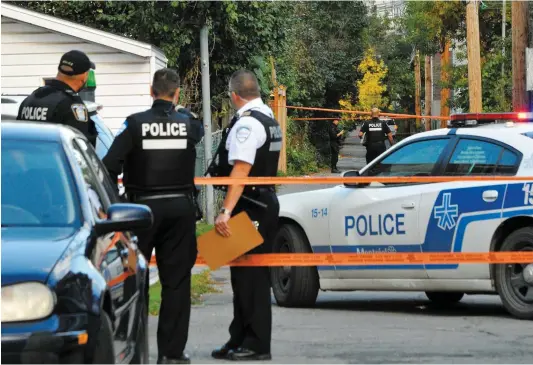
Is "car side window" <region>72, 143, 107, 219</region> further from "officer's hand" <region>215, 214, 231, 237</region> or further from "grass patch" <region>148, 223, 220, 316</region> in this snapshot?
"grass patch" <region>148, 223, 220, 316</region>

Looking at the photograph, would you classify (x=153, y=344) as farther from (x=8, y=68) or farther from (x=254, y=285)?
(x=8, y=68)

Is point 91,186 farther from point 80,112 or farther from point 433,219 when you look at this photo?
point 433,219

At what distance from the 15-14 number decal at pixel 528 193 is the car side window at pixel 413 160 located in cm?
107

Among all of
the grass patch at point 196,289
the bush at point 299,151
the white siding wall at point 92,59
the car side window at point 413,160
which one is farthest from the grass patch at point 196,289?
the bush at point 299,151

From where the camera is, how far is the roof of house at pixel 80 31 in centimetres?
2092

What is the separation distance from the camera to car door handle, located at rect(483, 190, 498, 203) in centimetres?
1090

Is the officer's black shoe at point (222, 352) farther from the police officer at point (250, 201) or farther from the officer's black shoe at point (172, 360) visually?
the officer's black shoe at point (172, 360)

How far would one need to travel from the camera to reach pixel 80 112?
9.19 m

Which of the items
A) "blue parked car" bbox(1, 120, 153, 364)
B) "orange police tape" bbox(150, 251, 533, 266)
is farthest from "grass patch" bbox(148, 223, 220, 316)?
"blue parked car" bbox(1, 120, 153, 364)

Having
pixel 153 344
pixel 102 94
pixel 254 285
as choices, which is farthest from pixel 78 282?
pixel 102 94

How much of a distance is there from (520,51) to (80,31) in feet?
24.1

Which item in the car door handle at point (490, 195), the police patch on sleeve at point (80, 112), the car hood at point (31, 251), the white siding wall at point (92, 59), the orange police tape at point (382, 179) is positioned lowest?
the car door handle at point (490, 195)

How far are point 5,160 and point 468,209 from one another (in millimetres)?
5506

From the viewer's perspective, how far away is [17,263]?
531cm
